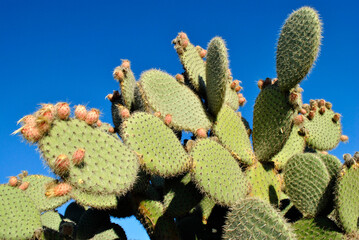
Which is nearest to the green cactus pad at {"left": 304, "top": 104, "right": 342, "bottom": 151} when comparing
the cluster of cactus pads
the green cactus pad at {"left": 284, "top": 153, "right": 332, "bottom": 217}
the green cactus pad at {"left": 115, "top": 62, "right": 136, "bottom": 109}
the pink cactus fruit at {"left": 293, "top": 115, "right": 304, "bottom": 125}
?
the cluster of cactus pads

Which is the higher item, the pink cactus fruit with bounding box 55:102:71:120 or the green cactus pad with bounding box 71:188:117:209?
the pink cactus fruit with bounding box 55:102:71:120

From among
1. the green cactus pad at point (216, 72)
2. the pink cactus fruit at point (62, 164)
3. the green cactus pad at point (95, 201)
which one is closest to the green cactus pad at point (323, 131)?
the green cactus pad at point (216, 72)

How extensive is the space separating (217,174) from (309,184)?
28.6 inches

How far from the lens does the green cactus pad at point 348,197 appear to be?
2.24 metres

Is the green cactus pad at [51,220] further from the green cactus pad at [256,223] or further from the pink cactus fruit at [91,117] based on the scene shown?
the green cactus pad at [256,223]

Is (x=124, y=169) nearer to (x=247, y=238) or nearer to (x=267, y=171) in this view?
(x=247, y=238)

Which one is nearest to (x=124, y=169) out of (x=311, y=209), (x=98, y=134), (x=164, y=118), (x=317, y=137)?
(x=98, y=134)

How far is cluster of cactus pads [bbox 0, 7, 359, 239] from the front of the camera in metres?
1.98

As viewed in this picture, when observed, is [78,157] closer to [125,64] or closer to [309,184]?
[125,64]

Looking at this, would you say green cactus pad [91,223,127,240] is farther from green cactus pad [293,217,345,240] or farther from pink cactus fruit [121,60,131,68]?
green cactus pad [293,217,345,240]

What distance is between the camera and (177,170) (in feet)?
7.77

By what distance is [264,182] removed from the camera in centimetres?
286

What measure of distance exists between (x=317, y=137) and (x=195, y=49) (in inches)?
61.6

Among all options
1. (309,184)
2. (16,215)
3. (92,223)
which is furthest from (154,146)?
(92,223)
